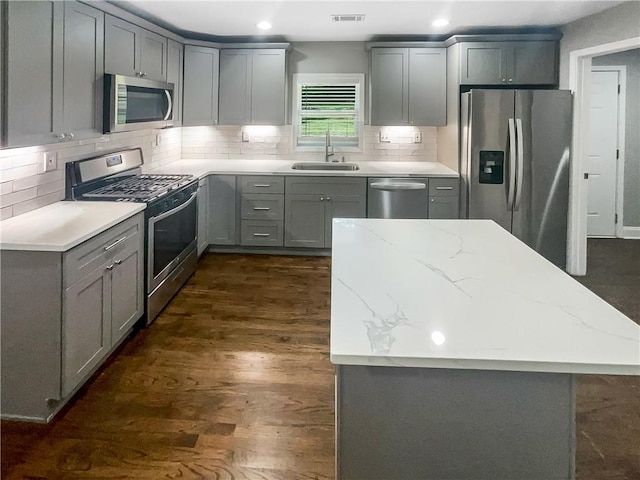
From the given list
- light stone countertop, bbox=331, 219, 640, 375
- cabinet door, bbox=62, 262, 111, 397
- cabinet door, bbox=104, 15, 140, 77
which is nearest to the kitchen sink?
cabinet door, bbox=104, 15, 140, 77

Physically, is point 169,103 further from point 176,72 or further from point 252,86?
point 252,86

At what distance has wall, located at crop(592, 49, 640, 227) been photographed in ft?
19.5

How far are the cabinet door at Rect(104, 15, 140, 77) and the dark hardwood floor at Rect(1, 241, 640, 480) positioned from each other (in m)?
1.78

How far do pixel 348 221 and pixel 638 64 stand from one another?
5119 millimetres

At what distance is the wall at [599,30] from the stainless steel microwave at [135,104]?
358cm

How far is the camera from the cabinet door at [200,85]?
5.18 metres

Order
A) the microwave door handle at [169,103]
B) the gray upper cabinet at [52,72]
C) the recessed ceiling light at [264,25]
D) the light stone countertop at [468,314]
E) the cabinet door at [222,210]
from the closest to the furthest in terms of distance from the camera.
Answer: the light stone countertop at [468,314] < the gray upper cabinet at [52,72] < the microwave door handle at [169,103] < the recessed ceiling light at [264,25] < the cabinet door at [222,210]

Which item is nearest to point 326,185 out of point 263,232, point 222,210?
point 263,232

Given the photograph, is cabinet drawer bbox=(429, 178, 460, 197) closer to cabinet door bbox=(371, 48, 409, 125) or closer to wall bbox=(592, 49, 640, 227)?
cabinet door bbox=(371, 48, 409, 125)

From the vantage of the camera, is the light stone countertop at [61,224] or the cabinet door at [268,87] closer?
the light stone countertop at [61,224]

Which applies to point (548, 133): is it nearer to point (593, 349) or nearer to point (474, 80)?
point (474, 80)

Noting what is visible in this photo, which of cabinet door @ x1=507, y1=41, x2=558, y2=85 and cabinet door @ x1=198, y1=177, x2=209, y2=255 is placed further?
cabinet door @ x1=198, y1=177, x2=209, y2=255

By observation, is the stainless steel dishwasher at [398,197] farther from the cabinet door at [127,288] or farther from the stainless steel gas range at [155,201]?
the cabinet door at [127,288]

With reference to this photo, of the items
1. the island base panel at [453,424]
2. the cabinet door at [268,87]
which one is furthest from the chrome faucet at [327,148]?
the island base panel at [453,424]
